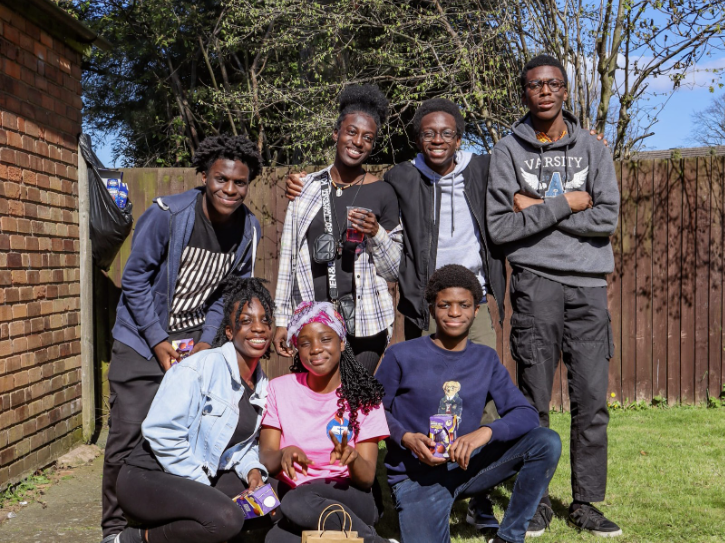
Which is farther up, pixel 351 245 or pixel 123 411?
pixel 351 245

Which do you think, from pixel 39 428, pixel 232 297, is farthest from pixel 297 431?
pixel 39 428

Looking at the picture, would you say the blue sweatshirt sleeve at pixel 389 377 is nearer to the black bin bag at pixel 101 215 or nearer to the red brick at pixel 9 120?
the red brick at pixel 9 120

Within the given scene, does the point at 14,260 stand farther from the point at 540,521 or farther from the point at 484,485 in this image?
the point at 540,521

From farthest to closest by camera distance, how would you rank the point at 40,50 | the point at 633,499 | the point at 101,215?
the point at 101,215
the point at 40,50
the point at 633,499

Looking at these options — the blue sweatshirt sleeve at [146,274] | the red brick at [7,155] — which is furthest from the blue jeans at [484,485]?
the red brick at [7,155]

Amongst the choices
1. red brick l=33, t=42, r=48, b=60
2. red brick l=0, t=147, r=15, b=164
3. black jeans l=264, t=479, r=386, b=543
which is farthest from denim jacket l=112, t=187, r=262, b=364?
red brick l=33, t=42, r=48, b=60

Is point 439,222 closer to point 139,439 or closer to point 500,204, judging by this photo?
point 500,204

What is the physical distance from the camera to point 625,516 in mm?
3924

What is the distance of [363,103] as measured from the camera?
3730 mm

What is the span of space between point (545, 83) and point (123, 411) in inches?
111

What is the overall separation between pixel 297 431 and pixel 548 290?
5.10ft

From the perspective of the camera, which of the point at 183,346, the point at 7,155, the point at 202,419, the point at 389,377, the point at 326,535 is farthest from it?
the point at 7,155

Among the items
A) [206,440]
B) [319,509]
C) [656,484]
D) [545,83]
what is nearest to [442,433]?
[319,509]

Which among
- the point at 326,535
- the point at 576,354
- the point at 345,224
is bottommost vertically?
the point at 326,535
